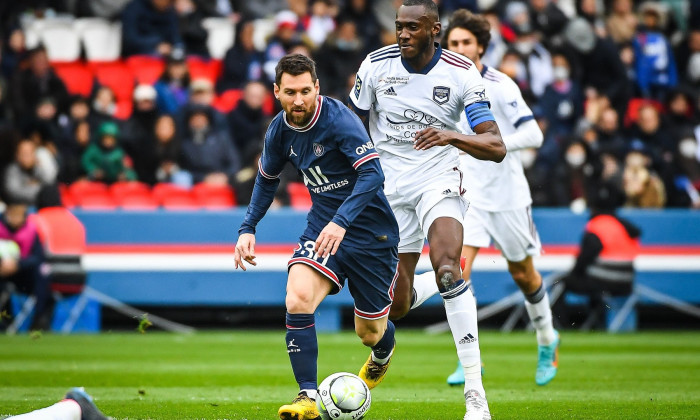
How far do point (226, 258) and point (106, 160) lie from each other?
7.53 ft

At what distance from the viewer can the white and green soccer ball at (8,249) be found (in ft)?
46.3

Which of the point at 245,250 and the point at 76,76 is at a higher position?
the point at 245,250

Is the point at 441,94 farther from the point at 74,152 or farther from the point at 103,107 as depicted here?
the point at 103,107

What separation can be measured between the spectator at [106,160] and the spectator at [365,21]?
173 inches

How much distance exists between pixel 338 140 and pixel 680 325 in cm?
1034

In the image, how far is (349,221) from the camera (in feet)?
21.6

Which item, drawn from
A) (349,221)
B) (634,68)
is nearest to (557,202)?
(634,68)

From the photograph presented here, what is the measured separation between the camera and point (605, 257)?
1482 cm

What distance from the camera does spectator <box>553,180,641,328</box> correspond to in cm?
1477

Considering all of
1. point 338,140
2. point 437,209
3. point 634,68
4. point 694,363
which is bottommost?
point 694,363

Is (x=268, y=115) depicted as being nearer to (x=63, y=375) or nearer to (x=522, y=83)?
(x=522, y=83)

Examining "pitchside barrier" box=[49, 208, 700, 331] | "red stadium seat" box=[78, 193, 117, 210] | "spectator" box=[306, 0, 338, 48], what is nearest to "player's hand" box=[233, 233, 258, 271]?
"pitchside barrier" box=[49, 208, 700, 331]

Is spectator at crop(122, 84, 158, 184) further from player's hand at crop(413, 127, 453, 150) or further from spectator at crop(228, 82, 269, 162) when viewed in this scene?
player's hand at crop(413, 127, 453, 150)

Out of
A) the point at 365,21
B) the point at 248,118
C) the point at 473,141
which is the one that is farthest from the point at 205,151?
the point at 473,141
